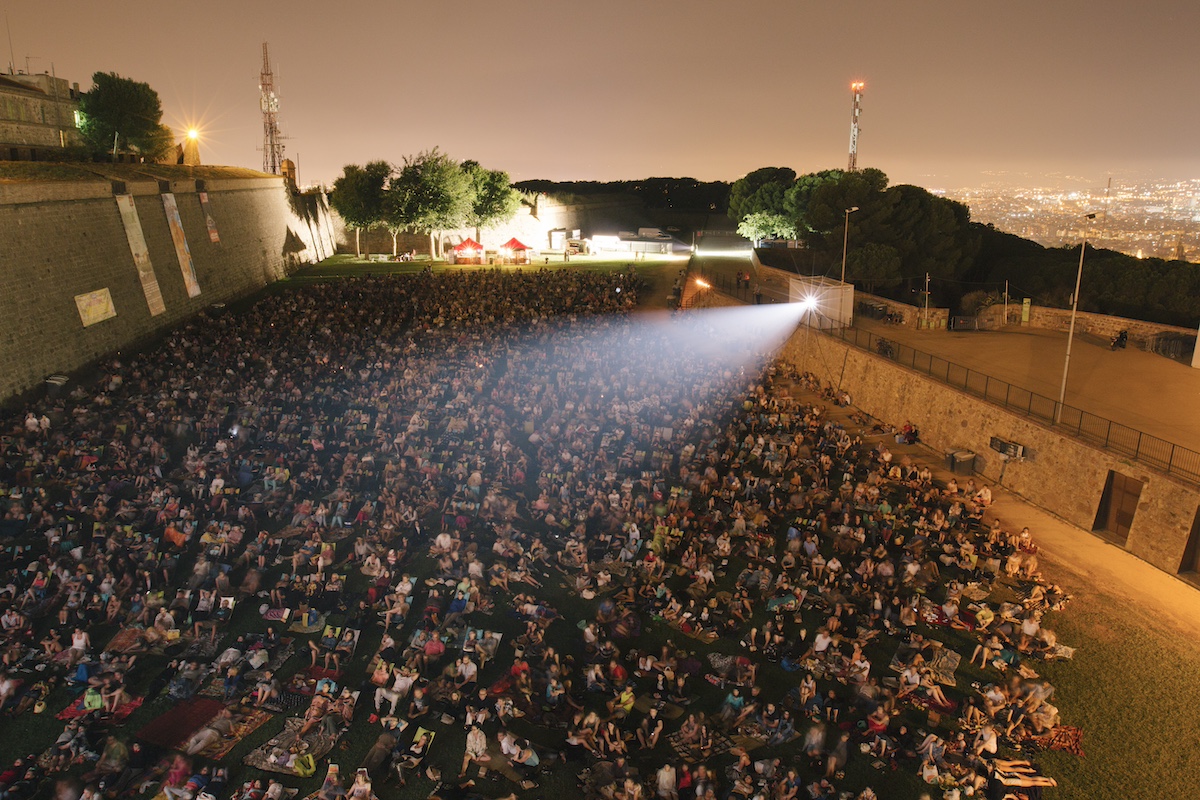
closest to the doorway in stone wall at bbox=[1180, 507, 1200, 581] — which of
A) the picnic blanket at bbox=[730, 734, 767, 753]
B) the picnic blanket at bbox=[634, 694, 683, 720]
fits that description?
the picnic blanket at bbox=[730, 734, 767, 753]

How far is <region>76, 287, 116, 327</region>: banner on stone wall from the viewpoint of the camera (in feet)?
71.8

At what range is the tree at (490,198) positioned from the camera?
50.8 metres

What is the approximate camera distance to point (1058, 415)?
51.6 ft

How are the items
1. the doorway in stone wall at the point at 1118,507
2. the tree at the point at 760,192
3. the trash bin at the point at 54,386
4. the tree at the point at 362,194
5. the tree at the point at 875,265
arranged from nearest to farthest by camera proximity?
1. the doorway in stone wall at the point at 1118,507
2. the trash bin at the point at 54,386
3. the tree at the point at 875,265
4. the tree at the point at 362,194
5. the tree at the point at 760,192

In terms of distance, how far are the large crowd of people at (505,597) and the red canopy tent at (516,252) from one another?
84.5 ft

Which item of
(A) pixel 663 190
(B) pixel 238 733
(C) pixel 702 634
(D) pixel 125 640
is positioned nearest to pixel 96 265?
(D) pixel 125 640

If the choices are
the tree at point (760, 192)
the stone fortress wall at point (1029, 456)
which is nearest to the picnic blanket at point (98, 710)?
the stone fortress wall at point (1029, 456)

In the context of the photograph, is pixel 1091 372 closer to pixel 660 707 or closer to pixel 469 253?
pixel 660 707

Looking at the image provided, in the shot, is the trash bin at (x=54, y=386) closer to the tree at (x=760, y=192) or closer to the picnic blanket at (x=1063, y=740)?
the picnic blanket at (x=1063, y=740)

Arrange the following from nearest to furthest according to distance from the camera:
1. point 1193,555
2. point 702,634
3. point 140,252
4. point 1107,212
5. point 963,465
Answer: point 702,634 → point 1193,555 → point 1107,212 → point 963,465 → point 140,252

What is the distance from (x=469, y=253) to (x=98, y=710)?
3854cm

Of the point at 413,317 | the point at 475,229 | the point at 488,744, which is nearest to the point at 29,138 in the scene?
the point at 475,229

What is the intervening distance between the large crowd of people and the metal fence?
218 centimetres

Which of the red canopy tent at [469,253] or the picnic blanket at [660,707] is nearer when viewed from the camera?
the picnic blanket at [660,707]
